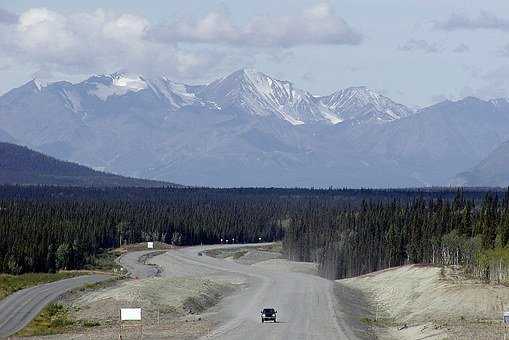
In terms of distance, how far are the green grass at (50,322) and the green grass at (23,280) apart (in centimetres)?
1814

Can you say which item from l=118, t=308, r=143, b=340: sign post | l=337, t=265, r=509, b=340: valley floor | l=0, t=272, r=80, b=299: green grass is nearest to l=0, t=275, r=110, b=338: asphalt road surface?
l=0, t=272, r=80, b=299: green grass

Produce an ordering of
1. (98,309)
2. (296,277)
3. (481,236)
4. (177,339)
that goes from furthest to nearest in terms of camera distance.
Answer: (296,277) < (481,236) < (98,309) < (177,339)

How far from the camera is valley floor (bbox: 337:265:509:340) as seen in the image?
335ft

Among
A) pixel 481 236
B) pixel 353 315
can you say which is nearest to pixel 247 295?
pixel 353 315

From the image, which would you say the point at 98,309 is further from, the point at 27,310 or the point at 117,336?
the point at 117,336

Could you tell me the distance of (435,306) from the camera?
5049 inches

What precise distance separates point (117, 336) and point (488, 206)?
104492 millimetres

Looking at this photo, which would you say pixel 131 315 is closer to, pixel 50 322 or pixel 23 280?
pixel 50 322

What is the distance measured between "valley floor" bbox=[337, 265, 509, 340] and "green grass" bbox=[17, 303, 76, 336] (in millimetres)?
29168

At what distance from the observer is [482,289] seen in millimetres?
128375

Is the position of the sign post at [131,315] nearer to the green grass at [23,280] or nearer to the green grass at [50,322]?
the green grass at [50,322]

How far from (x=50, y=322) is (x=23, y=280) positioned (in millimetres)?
57193

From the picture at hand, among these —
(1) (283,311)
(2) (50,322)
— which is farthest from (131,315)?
(1) (283,311)

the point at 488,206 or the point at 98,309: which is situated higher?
the point at 488,206
